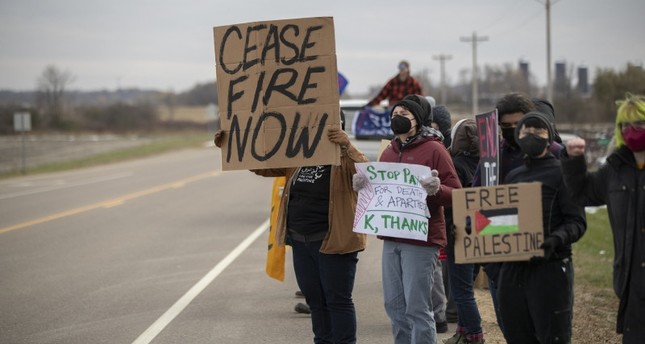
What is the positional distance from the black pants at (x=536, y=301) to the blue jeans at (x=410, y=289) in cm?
87

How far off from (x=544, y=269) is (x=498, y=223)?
380 mm

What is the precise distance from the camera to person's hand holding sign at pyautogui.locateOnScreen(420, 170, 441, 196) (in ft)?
20.2

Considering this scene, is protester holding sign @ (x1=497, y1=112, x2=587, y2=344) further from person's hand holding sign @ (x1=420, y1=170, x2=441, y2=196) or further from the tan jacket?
the tan jacket

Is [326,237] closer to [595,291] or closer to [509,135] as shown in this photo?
[509,135]

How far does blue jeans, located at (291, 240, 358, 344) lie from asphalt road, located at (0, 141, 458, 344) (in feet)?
4.47

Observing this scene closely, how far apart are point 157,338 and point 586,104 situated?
39.6m

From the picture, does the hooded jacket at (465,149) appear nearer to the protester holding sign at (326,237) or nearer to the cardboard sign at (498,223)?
the protester holding sign at (326,237)

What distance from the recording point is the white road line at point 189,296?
8.48 metres

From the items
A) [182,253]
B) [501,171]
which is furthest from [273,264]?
[182,253]

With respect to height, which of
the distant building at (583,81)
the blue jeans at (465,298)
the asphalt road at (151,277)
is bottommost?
the asphalt road at (151,277)

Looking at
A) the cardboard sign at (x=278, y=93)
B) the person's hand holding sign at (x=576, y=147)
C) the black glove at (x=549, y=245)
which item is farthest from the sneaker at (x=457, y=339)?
the person's hand holding sign at (x=576, y=147)

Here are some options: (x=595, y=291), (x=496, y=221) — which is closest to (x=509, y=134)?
(x=496, y=221)

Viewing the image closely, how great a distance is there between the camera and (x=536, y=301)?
5398 mm

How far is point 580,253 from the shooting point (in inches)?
523
